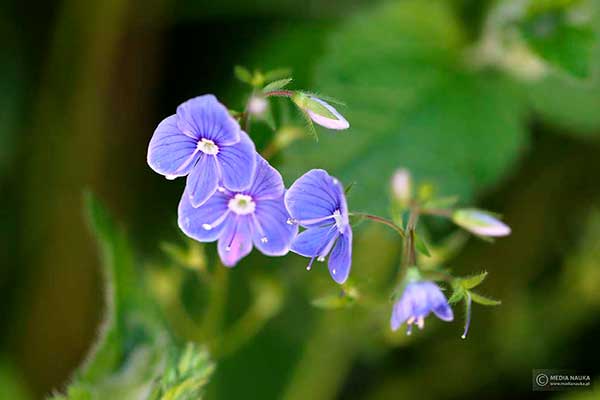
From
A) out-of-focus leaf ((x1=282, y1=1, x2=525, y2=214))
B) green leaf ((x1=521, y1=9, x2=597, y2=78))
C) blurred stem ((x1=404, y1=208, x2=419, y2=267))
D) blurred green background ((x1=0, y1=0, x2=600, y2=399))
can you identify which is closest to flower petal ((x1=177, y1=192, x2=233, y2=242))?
blurred stem ((x1=404, y1=208, x2=419, y2=267))

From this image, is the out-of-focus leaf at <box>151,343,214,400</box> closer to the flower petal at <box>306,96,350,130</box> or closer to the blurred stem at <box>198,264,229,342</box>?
the blurred stem at <box>198,264,229,342</box>

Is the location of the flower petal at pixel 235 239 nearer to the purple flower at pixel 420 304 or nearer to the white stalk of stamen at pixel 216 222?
the white stalk of stamen at pixel 216 222

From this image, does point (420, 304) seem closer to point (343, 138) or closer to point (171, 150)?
point (171, 150)

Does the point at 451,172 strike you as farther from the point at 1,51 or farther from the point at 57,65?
the point at 1,51

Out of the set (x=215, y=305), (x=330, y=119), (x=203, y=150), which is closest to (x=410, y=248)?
(x=330, y=119)

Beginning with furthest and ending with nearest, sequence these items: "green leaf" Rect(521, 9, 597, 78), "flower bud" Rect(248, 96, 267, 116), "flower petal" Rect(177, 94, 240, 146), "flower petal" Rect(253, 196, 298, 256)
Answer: "green leaf" Rect(521, 9, 597, 78)
"flower bud" Rect(248, 96, 267, 116)
"flower petal" Rect(253, 196, 298, 256)
"flower petal" Rect(177, 94, 240, 146)

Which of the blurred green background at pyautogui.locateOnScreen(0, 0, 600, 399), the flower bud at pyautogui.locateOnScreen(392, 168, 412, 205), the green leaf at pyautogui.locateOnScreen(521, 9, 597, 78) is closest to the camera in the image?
the flower bud at pyautogui.locateOnScreen(392, 168, 412, 205)
